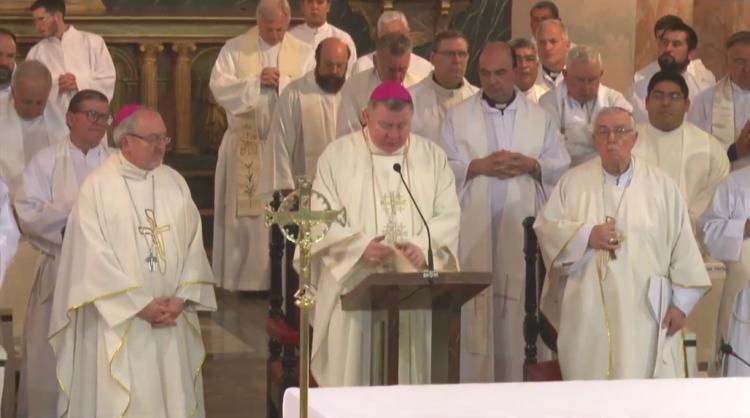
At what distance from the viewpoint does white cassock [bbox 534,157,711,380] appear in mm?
7473

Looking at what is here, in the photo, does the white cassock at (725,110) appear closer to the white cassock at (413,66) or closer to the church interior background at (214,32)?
the white cassock at (413,66)

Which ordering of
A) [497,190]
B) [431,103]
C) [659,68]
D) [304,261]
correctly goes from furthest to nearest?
[659,68] < [431,103] < [497,190] < [304,261]

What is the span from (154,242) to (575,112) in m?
2.90

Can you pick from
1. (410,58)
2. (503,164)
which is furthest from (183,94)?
(503,164)

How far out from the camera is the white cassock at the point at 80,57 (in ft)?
35.3

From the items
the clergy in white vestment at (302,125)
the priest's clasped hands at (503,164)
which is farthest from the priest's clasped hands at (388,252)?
the clergy in white vestment at (302,125)

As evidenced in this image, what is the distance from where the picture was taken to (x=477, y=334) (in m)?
8.30

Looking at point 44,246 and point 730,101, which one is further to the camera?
point 730,101

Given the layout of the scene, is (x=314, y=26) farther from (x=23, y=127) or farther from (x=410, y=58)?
(x=23, y=127)

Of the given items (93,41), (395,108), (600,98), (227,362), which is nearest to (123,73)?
(93,41)

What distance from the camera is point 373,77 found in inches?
358

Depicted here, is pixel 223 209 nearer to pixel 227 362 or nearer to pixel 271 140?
pixel 271 140

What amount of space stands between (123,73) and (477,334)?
18.0 ft

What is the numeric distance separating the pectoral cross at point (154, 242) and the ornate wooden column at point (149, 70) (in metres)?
5.44
